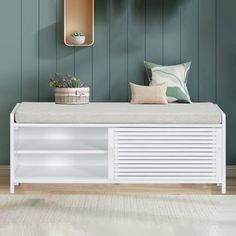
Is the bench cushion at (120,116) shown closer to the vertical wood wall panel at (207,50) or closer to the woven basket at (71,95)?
the woven basket at (71,95)

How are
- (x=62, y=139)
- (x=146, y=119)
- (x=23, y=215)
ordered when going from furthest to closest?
(x=62, y=139), (x=146, y=119), (x=23, y=215)

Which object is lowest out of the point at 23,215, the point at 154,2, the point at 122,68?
the point at 23,215

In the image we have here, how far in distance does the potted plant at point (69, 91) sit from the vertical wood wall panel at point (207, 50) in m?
0.93

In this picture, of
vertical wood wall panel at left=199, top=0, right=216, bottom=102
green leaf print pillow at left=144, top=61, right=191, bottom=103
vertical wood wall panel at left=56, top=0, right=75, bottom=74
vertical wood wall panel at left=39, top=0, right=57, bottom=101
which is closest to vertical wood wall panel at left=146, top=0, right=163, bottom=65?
green leaf print pillow at left=144, top=61, right=191, bottom=103

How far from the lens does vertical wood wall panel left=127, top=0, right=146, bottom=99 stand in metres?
5.35

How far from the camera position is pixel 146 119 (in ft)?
15.6

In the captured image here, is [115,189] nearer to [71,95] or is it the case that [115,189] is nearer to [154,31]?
[71,95]

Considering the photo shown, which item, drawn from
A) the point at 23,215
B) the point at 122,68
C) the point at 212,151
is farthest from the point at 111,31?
the point at 23,215

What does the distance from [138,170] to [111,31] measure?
119cm

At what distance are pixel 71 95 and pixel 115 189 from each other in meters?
0.76

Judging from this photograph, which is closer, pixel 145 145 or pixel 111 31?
pixel 145 145

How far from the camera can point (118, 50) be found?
5391mm

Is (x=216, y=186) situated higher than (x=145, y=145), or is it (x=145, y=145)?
(x=145, y=145)

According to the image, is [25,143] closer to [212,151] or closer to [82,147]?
[82,147]
